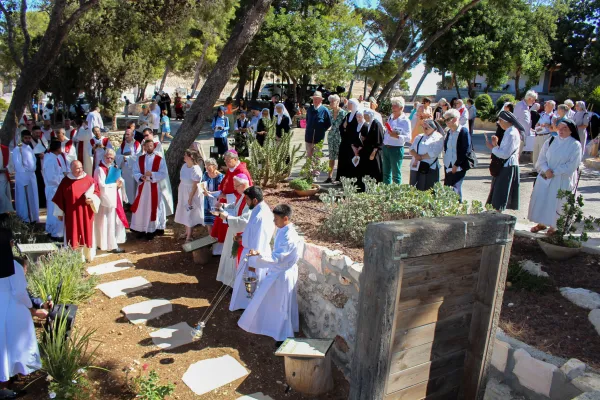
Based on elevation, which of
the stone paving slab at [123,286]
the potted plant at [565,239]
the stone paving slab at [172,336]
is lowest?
the stone paving slab at [172,336]

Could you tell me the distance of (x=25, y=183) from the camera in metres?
9.70

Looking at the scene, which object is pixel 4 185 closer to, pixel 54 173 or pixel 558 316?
pixel 54 173

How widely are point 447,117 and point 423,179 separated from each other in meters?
1.02

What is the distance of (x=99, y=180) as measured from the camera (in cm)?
786

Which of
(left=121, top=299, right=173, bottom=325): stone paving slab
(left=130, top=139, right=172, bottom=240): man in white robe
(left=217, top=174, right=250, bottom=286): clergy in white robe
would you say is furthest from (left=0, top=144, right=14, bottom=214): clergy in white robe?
(left=217, top=174, right=250, bottom=286): clergy in white robe

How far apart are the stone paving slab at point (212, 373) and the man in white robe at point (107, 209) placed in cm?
359

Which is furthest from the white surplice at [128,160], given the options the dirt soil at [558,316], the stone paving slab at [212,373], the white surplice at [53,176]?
the dirt soil at [558,316]

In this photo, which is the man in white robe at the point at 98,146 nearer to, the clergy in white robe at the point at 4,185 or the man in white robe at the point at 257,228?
the clergy in white robe at the point at 4,185

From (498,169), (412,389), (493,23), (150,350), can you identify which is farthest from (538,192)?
(493,23)

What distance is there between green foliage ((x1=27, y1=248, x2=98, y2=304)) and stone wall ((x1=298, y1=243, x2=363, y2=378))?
277 cm

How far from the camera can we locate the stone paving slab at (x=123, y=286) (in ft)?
22.1

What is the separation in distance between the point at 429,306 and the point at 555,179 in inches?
193

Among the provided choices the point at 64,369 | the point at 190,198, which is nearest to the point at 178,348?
the point at 64,369

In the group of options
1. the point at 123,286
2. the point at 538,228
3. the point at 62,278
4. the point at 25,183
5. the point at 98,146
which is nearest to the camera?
the point at 62,278
